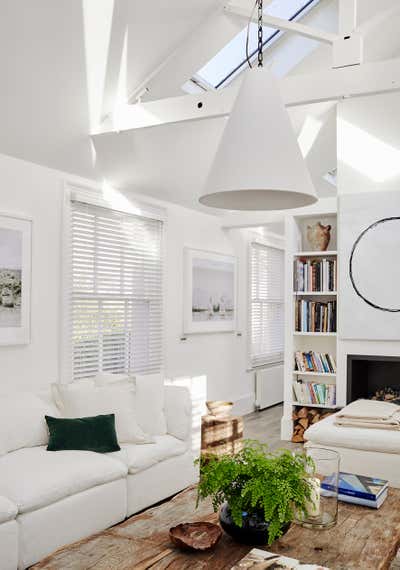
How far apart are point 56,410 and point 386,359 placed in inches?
109

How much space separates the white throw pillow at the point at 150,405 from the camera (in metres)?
4.29

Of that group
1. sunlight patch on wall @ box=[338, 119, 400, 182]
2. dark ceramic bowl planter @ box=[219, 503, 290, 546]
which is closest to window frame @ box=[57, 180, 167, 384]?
sunlight patch on wall @ box=[338, 119, 400, 182]

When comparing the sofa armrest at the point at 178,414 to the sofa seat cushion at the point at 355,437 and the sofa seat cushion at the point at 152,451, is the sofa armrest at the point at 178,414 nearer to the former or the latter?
the sofa seat cushion at the point at 152,451

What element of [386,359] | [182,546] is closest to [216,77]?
[386,359]

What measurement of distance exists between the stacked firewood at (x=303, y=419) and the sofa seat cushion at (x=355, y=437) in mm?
1512

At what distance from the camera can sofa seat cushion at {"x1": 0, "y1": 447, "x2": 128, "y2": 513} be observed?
3037 millimetres

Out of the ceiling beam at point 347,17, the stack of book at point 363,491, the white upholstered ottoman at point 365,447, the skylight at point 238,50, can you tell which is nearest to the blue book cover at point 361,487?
the stack of book at point 363,491

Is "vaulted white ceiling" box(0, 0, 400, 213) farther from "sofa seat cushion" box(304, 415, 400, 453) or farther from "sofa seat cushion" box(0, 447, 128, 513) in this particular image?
"sofa seat cushion" box(304, 415, 400, 453)

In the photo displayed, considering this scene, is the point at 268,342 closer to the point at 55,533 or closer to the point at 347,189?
the point at 347,189

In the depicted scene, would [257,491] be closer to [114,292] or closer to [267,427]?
[114,292]

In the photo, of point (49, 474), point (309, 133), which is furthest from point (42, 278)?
point (309, 133)

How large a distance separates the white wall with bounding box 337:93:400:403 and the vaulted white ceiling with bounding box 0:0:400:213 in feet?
1.81

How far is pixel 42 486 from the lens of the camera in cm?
311

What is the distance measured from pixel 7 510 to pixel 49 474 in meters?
0.38
